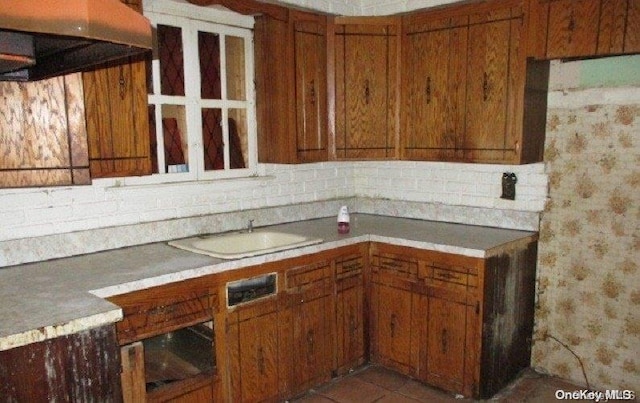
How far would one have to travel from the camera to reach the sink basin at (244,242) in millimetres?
2855

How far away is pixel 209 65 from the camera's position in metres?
3.33

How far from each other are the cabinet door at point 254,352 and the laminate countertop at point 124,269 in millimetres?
284

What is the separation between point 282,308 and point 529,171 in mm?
1869

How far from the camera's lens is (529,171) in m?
3.28

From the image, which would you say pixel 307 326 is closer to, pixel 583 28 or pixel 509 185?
pixel 509 185

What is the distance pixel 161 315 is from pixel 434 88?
2288 millimetres

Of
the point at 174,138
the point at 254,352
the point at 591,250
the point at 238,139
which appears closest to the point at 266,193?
the point at 238,139

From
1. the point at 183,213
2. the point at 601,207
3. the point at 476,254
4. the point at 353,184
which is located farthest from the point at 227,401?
the point at 601,207

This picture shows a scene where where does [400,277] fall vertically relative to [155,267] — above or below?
below

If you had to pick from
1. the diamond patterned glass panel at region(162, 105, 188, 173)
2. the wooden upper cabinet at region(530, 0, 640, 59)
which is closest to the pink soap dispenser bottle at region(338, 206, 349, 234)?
the diamond patterned glass panel at region(162, 105, 188, 173)

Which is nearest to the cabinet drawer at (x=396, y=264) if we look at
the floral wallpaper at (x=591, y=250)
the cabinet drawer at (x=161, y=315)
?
the floral wallpaper at (x=591, y=250)

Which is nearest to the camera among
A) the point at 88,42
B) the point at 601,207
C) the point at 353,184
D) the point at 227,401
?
the point at 88,42

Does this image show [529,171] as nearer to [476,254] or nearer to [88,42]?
[476,254]

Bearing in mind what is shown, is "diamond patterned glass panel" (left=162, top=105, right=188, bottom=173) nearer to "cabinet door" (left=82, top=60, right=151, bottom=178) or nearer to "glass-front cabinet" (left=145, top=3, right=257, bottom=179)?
"glass-front cabinet" (left=145, top=3, right=257, bottom=179)
